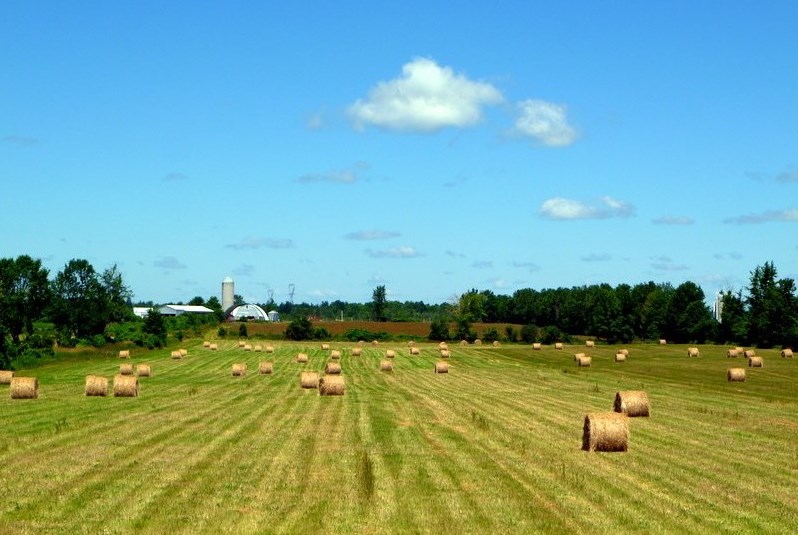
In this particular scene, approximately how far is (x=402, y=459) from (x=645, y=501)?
685 cm

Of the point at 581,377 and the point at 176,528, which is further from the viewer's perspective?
the point at 581,377

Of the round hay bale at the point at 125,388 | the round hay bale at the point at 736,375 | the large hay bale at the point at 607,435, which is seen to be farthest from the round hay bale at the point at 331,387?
the round hay bale at the point at 736,375

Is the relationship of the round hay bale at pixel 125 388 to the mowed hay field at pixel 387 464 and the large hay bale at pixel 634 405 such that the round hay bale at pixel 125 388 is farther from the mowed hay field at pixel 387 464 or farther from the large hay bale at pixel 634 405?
the large hay bale at pixel 634 405

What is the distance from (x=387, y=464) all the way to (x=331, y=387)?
2139 centimetres

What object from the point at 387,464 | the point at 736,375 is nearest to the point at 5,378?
the point at 387,464

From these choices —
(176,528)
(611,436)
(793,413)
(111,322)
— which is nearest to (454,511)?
(176,528)

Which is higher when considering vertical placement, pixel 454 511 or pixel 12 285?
pixel 12 285

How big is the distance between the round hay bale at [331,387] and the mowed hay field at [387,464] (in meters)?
0.62

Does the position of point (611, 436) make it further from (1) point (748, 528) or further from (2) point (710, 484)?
(1) point (748, 528)

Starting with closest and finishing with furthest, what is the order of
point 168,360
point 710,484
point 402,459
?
1. point 710,484
2. point 402,459
3. point 168,360

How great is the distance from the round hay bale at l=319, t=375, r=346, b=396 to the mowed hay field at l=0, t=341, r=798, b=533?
2.04ft

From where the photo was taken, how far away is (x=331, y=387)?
4459cm

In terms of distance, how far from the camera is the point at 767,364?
78.3 meters

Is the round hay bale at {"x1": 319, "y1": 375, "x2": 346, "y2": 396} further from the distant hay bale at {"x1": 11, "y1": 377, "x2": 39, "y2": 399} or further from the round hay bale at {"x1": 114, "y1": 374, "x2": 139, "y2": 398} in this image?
the distant hay bale at {"x1": 11, "y1": 377, "x2": 39, "y2": 399}
